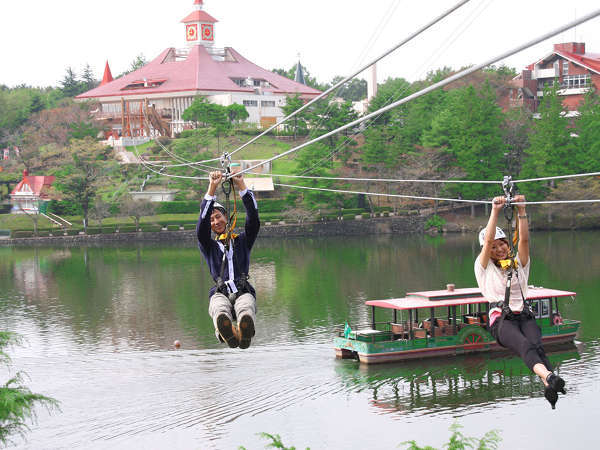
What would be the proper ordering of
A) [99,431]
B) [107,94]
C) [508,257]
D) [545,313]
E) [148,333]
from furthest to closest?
[107,94]
[148,333]
[545,313]
[99,431]
[508,257]

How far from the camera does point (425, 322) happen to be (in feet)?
84.1

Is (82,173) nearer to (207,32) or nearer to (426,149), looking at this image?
(426,149)

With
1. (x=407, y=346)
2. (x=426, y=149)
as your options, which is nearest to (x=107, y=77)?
(x=426, y=149)

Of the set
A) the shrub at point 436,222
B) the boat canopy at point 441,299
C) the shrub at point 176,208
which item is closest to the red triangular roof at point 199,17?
the shrub at point 176,208

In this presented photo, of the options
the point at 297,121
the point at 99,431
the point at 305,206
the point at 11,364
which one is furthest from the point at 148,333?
the point at 297,121

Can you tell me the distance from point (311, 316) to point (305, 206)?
25924 millimetres

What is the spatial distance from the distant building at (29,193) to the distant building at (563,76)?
36.4 m

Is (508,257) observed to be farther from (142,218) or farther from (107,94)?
(107,94)

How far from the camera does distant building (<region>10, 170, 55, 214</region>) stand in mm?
60475

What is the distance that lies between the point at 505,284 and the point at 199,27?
8203 centimetres

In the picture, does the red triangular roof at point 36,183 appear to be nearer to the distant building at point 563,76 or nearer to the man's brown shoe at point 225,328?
the distant building at point 563,76

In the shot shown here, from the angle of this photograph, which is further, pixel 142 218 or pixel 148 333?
pixel 142 218

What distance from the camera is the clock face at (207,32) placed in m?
86.9

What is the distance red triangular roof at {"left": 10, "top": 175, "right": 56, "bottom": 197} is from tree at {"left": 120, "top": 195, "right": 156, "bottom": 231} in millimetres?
8067
